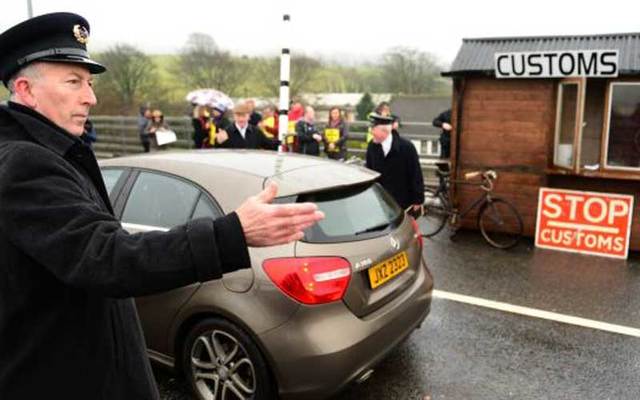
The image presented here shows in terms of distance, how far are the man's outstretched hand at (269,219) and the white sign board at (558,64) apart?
21.5 ft

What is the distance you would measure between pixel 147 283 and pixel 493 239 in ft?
23.4

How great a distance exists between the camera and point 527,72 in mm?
7176

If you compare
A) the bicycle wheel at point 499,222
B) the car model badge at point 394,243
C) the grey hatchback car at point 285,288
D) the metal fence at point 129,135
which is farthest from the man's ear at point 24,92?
the metal fence at point 129,135

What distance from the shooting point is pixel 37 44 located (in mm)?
1455

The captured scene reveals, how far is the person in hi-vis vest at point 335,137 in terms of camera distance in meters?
11.1

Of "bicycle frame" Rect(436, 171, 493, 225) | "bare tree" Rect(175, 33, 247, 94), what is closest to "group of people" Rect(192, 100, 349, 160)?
"bicycle frame" Rect(436, 171, 493, 225)

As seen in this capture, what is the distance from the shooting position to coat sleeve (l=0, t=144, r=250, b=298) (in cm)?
122

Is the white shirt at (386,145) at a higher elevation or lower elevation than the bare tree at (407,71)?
lower

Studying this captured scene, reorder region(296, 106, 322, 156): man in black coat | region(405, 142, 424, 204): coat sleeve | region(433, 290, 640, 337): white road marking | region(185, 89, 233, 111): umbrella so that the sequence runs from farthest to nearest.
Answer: region(296, 106, 322, 156): man in black coat < region(185, 89, 233, 111): umbrella < region(405, 142, 424, 204): coat sleeve < region(433, 290, 640, 337): white road marking

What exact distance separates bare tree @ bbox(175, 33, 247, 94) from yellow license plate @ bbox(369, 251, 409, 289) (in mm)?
35876

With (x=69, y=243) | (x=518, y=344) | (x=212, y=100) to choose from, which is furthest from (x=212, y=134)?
(x=69, y=243)

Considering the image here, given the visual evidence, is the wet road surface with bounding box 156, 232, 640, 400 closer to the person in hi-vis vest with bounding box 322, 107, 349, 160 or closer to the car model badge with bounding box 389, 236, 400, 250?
the car model badge with bounding box 389, 236, 400, 250

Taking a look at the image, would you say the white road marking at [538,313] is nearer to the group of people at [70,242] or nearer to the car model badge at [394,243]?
the car model badge at [394,243]

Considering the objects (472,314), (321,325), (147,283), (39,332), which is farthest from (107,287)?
(472,314)
